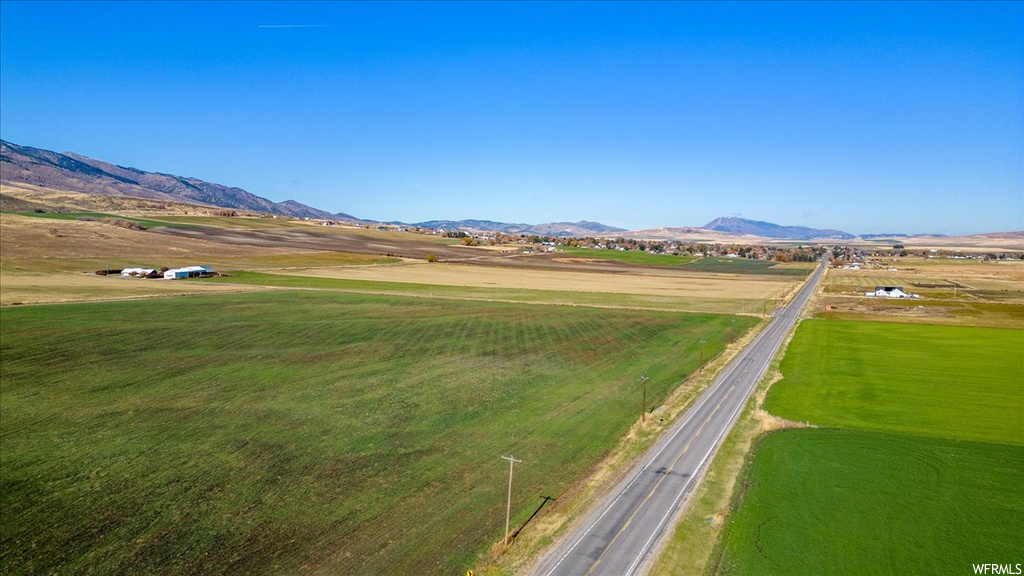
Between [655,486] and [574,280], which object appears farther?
[574,280]

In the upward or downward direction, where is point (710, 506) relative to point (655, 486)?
upward

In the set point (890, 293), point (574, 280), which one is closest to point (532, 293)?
point (574, 280)

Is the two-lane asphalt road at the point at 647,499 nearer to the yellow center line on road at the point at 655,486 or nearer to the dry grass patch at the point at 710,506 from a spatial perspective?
the yellow center line on road at the point at 655,486

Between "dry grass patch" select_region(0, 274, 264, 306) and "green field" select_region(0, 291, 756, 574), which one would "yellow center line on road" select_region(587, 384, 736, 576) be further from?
"dry grass patch" select_region(0, 274, 264, 306)

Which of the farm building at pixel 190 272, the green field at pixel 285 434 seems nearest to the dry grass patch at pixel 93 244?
the farm building at pixel 190 272

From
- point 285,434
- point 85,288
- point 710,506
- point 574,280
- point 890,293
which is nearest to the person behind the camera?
point 710,506

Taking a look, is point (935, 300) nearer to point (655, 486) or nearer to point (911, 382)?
point (911, 382)

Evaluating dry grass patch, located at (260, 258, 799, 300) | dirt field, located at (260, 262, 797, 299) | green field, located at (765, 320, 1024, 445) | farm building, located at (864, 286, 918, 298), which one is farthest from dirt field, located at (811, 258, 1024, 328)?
dirt field, located at (260, 262, 797, 299)
